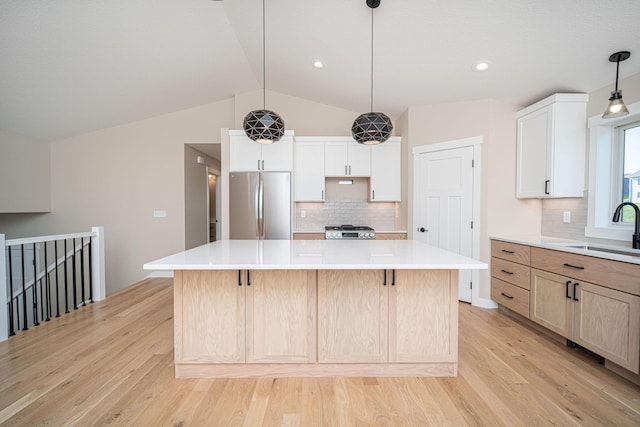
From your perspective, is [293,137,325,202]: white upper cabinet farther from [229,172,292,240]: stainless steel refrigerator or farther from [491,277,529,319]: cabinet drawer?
[491,277,529,319]: cabinet drawer

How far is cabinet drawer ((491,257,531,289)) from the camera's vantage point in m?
2.73

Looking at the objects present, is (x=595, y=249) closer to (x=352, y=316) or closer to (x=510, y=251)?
(x=510, y=251)

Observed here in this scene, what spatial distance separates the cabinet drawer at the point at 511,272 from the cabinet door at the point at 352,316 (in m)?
1.75

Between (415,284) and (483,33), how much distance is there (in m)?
2.20

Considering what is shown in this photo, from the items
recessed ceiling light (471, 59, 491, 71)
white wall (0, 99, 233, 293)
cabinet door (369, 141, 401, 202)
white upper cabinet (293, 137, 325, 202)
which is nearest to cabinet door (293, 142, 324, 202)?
white upper cabinet (293, 137, 325, 202)

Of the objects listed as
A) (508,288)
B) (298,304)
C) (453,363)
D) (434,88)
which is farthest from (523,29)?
(298,304)

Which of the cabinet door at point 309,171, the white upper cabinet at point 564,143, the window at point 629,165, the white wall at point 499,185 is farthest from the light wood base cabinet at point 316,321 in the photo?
the cabinet door at point 309,171

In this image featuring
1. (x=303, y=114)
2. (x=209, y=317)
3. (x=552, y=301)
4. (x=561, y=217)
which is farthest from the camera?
(x=303, y=114)

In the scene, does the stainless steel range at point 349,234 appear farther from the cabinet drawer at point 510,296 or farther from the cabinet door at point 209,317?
the cabinet door at point 209,317

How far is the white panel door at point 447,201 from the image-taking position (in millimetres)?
3424

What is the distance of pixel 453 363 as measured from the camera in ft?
6.30

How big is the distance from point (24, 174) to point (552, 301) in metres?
7.00

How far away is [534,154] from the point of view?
9.95 feet

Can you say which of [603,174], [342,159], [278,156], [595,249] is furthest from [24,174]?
[603,174]
